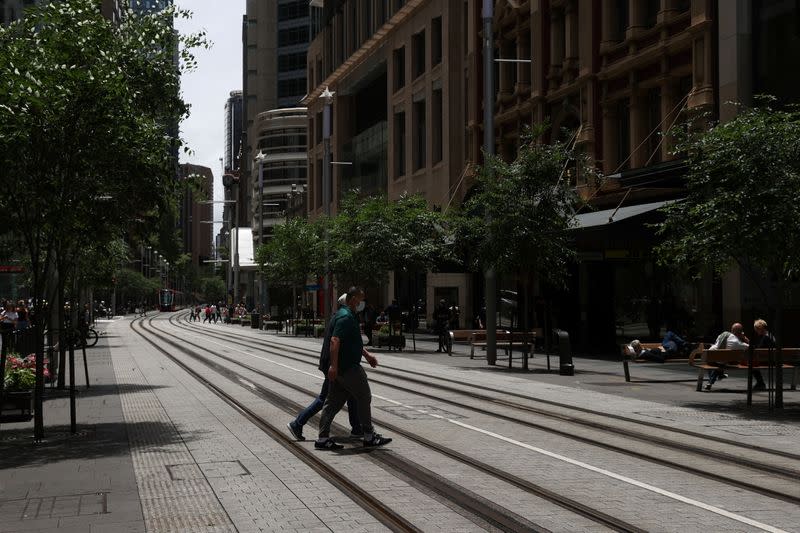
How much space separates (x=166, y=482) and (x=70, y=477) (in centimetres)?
106

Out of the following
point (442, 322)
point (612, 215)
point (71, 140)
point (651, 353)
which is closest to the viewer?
point (71, 140)

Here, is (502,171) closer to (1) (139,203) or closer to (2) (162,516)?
(1) (139,203)

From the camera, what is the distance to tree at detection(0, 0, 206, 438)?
41.1ft

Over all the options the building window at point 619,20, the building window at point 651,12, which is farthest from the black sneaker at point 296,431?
the building window at point 619,20

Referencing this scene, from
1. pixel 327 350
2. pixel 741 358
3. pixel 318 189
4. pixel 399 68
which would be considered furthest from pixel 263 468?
pixel 318 189

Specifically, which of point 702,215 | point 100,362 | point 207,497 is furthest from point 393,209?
point 207,497

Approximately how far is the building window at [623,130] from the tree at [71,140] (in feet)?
68.7

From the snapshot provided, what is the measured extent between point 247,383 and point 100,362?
10671 mm

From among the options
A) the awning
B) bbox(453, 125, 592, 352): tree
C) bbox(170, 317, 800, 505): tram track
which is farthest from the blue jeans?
the awning

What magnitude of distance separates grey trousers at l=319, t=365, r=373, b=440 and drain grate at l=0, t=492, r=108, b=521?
3.18m

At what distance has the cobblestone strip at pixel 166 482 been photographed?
7.88 meters

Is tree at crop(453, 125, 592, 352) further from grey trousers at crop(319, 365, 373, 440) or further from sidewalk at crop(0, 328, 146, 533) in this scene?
grey trousers at crop(319, 365, 373, 440)

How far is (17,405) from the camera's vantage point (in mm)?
14430

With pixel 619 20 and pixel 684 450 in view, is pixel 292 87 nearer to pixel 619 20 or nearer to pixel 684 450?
pixel 619 20
